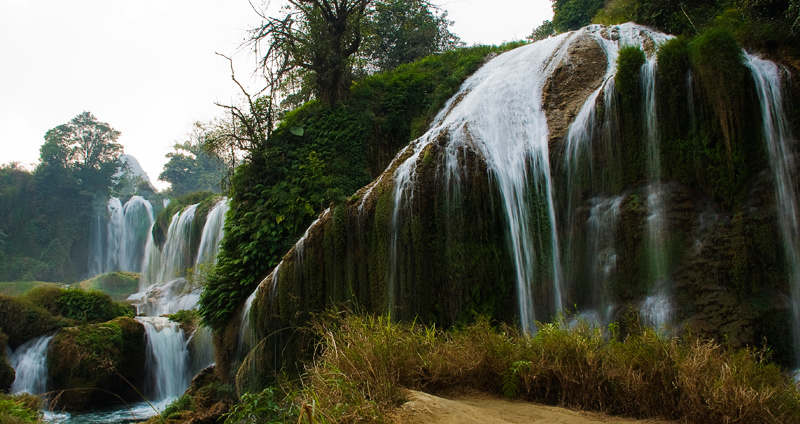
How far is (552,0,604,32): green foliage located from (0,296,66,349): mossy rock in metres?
23.0

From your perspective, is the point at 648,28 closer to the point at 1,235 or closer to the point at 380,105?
the point at 380,105

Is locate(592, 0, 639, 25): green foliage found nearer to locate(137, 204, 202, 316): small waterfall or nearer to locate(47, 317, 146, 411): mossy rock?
locate(47, 317, 146, 411): mossy rock

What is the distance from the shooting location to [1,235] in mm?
38438

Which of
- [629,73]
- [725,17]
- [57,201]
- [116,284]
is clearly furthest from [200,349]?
[57,201]

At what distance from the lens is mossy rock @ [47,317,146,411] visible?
13.1 metres

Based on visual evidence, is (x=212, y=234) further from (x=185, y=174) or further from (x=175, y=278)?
(x=185, y=174)

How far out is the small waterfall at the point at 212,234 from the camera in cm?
2094

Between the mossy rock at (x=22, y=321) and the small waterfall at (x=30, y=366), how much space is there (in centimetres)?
25

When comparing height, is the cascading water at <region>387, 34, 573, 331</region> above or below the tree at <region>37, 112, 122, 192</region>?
below

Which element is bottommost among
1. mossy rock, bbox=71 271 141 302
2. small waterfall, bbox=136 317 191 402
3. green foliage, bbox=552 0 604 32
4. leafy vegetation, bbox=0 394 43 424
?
small waterfall, bbox=136 317 191 402

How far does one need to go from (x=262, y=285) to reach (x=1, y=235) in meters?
40.0

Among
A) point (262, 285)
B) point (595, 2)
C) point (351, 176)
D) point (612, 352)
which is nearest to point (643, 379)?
point (612, 352)

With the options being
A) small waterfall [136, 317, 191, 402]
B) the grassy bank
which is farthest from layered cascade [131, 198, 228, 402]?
the grassy bank

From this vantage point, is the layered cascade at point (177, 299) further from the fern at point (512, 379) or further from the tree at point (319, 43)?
the fern at point (512, 379)
